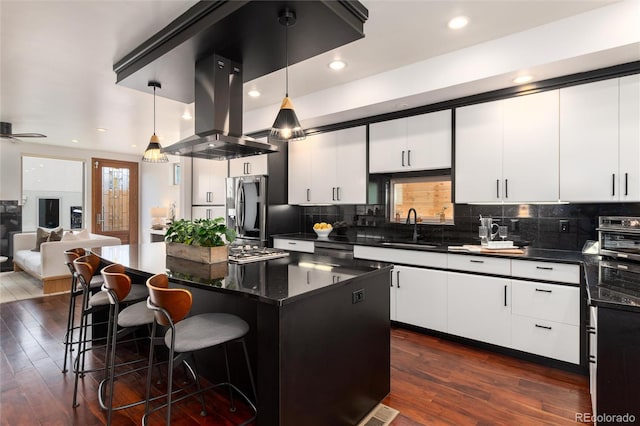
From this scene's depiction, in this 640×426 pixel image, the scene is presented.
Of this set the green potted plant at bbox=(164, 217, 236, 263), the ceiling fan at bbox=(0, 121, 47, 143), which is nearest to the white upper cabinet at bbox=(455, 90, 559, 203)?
the green potted plant at bbox=(164, 217, 236, 263)

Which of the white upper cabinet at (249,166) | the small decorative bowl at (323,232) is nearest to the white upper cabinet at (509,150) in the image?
the small decorative bowl at (323,232)

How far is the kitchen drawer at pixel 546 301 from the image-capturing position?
252cm

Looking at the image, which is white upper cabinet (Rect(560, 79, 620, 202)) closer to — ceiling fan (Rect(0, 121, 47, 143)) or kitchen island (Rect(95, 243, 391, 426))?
kitchen island (Rect(95, 243, 391, 426))

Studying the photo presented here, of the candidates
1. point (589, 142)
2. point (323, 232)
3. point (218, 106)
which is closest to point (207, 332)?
point (218, 106)

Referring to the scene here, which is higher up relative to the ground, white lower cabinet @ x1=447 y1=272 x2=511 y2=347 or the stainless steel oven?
the stainless steel oven

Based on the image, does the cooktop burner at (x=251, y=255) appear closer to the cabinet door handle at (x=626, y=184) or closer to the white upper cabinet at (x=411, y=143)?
the white upper cabinet at (x=411, y=143)

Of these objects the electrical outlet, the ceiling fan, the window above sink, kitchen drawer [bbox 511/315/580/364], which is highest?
the ceiling fan

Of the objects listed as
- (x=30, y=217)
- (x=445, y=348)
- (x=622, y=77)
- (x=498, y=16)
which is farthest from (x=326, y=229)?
(x=30, y=217)

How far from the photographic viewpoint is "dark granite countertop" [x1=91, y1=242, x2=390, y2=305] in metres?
1.59

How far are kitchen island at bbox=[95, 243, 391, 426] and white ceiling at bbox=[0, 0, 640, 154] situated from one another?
5.84ft

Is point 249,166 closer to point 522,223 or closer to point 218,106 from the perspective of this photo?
point 218,106

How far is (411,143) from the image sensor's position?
3672 millimetres

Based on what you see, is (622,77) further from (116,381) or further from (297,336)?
(116,381)

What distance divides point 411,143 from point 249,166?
2.44 meters
